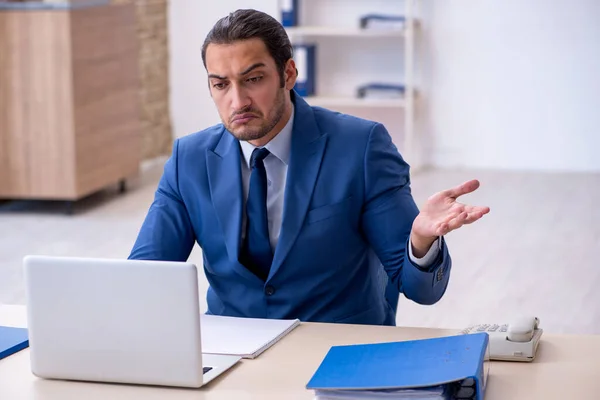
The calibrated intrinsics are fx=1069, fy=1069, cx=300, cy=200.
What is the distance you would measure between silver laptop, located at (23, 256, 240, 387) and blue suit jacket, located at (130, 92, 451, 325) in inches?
19.1

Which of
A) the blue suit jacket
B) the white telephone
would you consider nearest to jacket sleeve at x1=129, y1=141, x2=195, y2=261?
the blue suit jacket

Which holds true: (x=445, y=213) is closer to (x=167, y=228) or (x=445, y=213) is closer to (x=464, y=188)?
(x=464, y=188)

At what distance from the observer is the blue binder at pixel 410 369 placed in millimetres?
1456

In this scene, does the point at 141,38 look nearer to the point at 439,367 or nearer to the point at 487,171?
A: the point at 487,171

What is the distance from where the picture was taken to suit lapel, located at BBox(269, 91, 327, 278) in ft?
6.82

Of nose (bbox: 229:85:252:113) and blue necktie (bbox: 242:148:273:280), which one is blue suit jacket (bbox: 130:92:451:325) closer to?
blue necktie (bbox: 242:148:273:280)

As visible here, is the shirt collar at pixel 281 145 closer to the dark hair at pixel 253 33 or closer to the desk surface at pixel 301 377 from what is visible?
the dark hair at pixel 253 33

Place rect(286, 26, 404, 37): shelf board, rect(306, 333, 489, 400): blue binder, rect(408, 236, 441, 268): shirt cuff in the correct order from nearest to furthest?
rect(306, 333, 489, 400): blue binder
rect(408, 236, 441, 268): shirt cuff
rect(286, 26, 404, 37): shelf board

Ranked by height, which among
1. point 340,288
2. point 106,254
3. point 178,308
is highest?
point 178,308

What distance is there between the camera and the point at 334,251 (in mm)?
2117

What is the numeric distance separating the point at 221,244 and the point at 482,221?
11.0ft

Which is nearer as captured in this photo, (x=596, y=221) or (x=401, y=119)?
(x=596, y=221)

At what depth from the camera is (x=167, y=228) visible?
216 centimetres

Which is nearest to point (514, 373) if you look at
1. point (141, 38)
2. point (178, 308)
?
point (178, 308)
